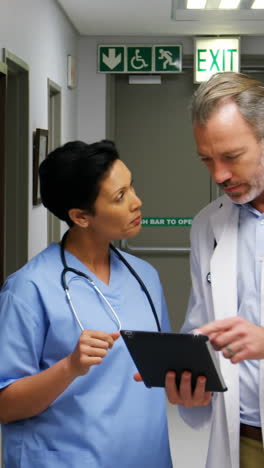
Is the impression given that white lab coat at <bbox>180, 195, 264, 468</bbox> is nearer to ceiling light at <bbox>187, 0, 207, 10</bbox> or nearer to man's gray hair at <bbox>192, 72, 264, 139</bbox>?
man's gray hair at <bbox>192, 72, 264, 139</bbox>

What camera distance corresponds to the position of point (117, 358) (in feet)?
5.45

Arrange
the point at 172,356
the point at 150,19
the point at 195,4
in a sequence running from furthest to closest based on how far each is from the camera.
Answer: the point at 150,19 < the point at 195,4 < the point at 172,356

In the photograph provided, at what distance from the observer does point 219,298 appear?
1.71 meters

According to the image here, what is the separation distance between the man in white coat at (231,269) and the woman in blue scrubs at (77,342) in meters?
0.14

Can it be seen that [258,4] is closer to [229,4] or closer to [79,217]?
[229,4]

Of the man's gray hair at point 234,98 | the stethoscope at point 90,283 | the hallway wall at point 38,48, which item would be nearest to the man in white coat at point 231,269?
the man's gray hair at point 234,98

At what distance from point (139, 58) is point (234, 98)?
401cm

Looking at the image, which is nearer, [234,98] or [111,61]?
[234,98]

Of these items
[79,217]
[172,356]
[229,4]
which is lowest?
[172,356]

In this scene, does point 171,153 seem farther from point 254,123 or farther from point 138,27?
point 254,123

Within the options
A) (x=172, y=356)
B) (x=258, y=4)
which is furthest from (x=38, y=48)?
(x=172, y=356)

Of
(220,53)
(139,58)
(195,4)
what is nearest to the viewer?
(195,4)

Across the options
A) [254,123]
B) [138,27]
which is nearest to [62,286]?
[254,123]

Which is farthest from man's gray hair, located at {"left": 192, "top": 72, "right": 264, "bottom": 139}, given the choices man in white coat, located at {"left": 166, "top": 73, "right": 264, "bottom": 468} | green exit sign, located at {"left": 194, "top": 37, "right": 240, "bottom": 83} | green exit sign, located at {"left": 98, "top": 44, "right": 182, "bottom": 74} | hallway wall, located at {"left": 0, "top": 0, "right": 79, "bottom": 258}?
green exit sign, located at {"left": 98, "top": 44, "right": 182, "bottom": 74}
